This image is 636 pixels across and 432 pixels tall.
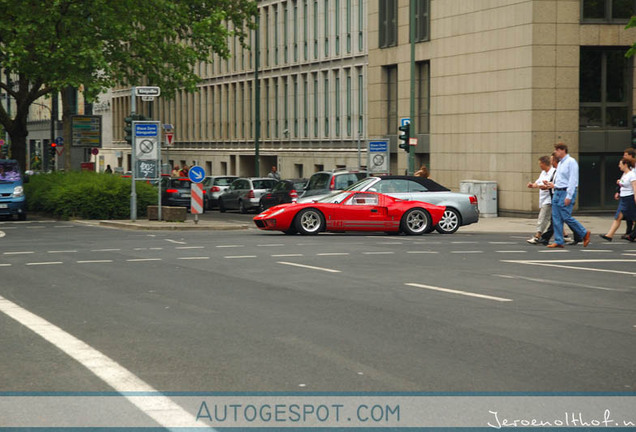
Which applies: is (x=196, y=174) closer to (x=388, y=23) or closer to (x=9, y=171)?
(x=9, y=171)

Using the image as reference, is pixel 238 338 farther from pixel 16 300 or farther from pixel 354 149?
pixel 354 149

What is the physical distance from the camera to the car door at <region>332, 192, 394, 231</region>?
2566 cm

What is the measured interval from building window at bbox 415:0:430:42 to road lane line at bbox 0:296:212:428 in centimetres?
3389

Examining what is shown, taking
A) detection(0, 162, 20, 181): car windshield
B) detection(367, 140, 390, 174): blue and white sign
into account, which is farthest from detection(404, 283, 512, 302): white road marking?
detection(0, 162, 20, 181): car windshield

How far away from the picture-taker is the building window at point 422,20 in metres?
43.6

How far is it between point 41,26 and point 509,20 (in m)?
14.8

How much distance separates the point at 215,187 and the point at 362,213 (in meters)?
24.3

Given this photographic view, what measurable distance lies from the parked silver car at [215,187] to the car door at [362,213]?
2348 cm

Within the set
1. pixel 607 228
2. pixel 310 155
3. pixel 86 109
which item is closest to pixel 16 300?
pixel 607 228

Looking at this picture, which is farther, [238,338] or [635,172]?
[635,172]

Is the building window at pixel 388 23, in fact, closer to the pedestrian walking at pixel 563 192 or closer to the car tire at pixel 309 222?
the car tire at pixel 309 222

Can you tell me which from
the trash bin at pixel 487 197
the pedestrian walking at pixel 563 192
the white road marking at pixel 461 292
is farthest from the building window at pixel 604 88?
the white road marking at pixel 461 292

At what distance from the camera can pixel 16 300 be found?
12438mm

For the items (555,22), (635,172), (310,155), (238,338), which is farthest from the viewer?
(310,155)
